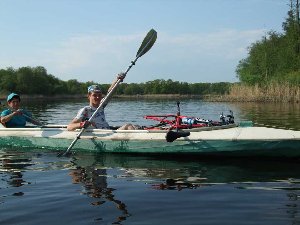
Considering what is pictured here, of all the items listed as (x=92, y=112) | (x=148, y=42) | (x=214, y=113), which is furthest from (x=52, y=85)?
(x=92, y=112)

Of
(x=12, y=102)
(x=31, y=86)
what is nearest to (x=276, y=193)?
(x=12, y=102)

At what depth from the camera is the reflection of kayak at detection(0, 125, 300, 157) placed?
722 centimetres

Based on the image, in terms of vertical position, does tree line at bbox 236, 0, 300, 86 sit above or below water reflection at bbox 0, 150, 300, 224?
above

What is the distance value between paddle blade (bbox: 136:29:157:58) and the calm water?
2.86m

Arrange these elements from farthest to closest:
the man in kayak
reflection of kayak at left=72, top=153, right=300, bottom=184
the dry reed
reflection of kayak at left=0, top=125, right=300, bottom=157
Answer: the dry reed, the man in kayak, reflection of kayak at left=0, top=125, right=300, bottom=157, reflection of kayak at left=72, top=153, right=300, bottom=184

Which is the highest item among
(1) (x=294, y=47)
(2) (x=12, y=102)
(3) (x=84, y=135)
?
(1) (x=294, y=47)

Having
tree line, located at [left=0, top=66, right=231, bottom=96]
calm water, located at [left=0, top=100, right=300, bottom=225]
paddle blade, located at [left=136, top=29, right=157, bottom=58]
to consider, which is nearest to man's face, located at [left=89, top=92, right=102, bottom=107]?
calm water, located at [left=0, top=100, right=300, bottom=225]

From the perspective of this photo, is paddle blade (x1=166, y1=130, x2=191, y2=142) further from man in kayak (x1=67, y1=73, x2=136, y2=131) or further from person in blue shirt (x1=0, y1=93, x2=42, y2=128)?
person in blue shirt (x1=0, y1=93, x2=42, y2=128)

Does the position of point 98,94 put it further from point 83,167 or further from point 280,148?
point 280,148

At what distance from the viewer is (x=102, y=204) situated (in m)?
5.07

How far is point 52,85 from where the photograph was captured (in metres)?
93.4

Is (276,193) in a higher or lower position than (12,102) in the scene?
lower

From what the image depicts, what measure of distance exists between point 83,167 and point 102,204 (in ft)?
8.57

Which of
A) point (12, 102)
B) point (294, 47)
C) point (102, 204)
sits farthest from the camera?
point (294, 47)
